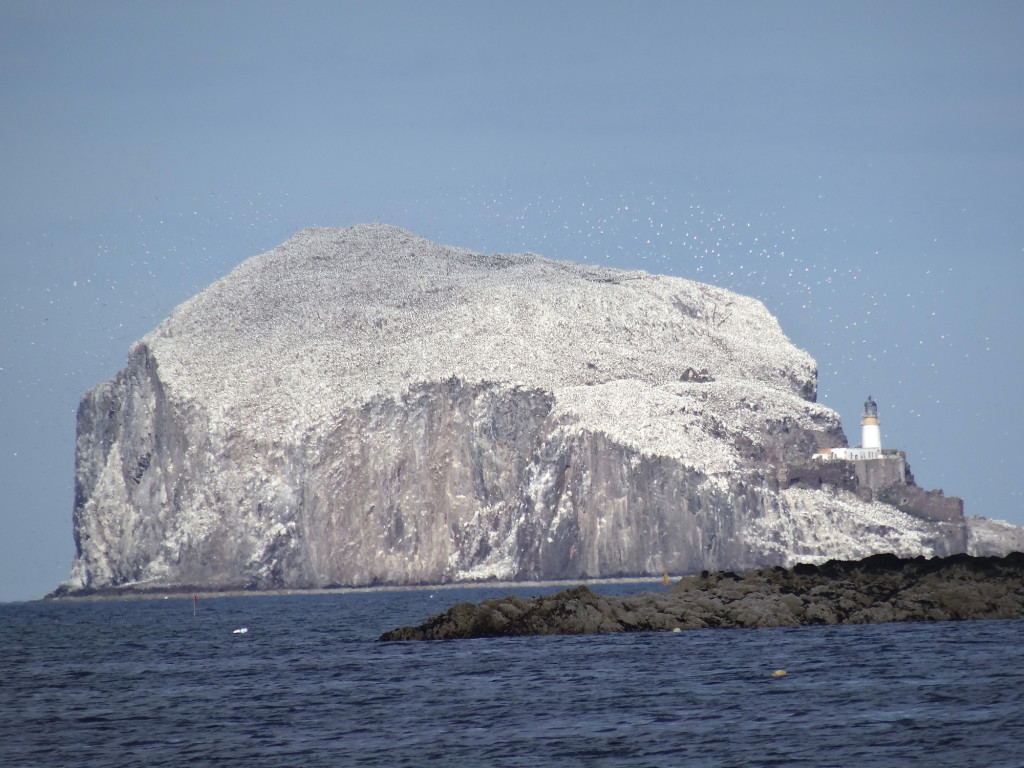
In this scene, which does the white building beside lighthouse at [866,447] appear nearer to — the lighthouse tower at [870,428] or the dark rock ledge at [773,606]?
the lighthouse tower at [870,428]

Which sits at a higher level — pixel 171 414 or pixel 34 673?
pixel 171 414

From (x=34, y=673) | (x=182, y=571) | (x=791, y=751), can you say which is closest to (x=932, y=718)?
(x=791, y=751)

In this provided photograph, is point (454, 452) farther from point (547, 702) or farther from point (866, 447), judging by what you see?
point (547, 702)

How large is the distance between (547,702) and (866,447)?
121703mm

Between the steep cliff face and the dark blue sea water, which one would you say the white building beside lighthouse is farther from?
the dark blue sea water

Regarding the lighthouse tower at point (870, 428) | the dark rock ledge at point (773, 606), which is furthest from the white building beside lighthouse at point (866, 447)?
the dark rock ledge at point (773, 606)

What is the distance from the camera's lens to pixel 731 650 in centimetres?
5259

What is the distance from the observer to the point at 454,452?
492 feet

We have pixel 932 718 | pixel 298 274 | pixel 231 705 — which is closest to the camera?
pixel 932 718

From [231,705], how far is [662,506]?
3951 inches

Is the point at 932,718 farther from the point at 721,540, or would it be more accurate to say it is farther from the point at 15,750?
the point at 721,540

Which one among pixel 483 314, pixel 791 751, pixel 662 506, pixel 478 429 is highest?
pixel 483 314

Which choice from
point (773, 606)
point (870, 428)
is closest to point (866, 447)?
point (870, 428)

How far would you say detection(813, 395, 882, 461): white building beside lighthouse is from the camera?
153750 mm
